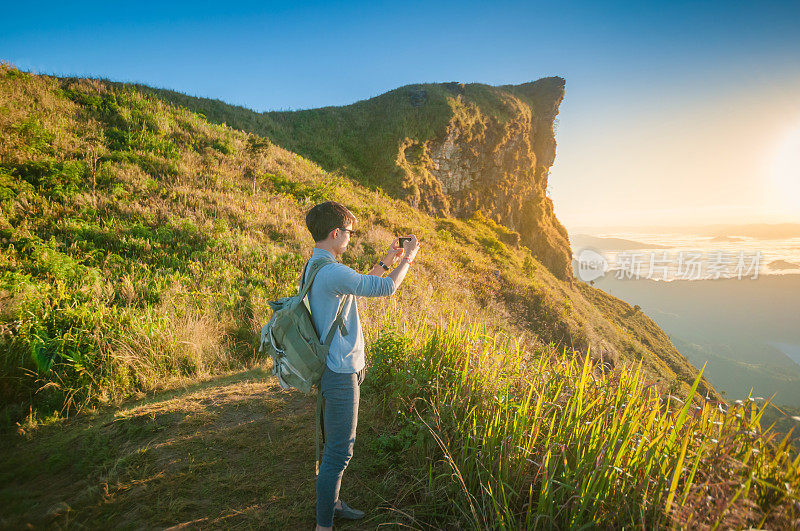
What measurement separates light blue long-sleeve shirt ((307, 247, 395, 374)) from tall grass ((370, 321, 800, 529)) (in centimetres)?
101

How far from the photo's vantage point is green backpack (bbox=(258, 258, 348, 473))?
2.15 meters

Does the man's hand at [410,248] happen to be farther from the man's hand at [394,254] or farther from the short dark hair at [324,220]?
the short dark hair at [324,220]

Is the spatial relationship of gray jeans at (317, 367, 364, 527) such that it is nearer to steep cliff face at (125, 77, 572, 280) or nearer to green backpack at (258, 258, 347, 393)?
green backpack at (258, 258, 347, 393)

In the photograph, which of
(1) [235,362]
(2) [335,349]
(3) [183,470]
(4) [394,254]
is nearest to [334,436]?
(2) [335,349]

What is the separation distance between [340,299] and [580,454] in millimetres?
2043

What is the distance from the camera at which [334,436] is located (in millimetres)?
2158

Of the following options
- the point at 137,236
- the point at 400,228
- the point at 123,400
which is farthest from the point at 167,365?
the point at 400,228

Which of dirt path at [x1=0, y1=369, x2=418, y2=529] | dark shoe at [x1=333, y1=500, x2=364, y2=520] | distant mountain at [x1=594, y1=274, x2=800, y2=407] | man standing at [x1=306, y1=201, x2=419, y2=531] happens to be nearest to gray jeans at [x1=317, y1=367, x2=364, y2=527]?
man standing at [x1=306, y1=201, x2=419, y2=531]

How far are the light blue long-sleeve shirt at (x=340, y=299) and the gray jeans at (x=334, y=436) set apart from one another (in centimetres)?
10

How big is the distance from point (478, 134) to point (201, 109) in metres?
25.7

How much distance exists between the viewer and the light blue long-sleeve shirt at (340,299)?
2080 mm

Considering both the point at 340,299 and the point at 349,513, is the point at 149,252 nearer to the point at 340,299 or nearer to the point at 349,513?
the point at 340,299

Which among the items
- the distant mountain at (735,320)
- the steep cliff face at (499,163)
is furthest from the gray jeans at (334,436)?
the distant mountain at (735,320)

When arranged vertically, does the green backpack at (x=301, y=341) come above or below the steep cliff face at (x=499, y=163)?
below
